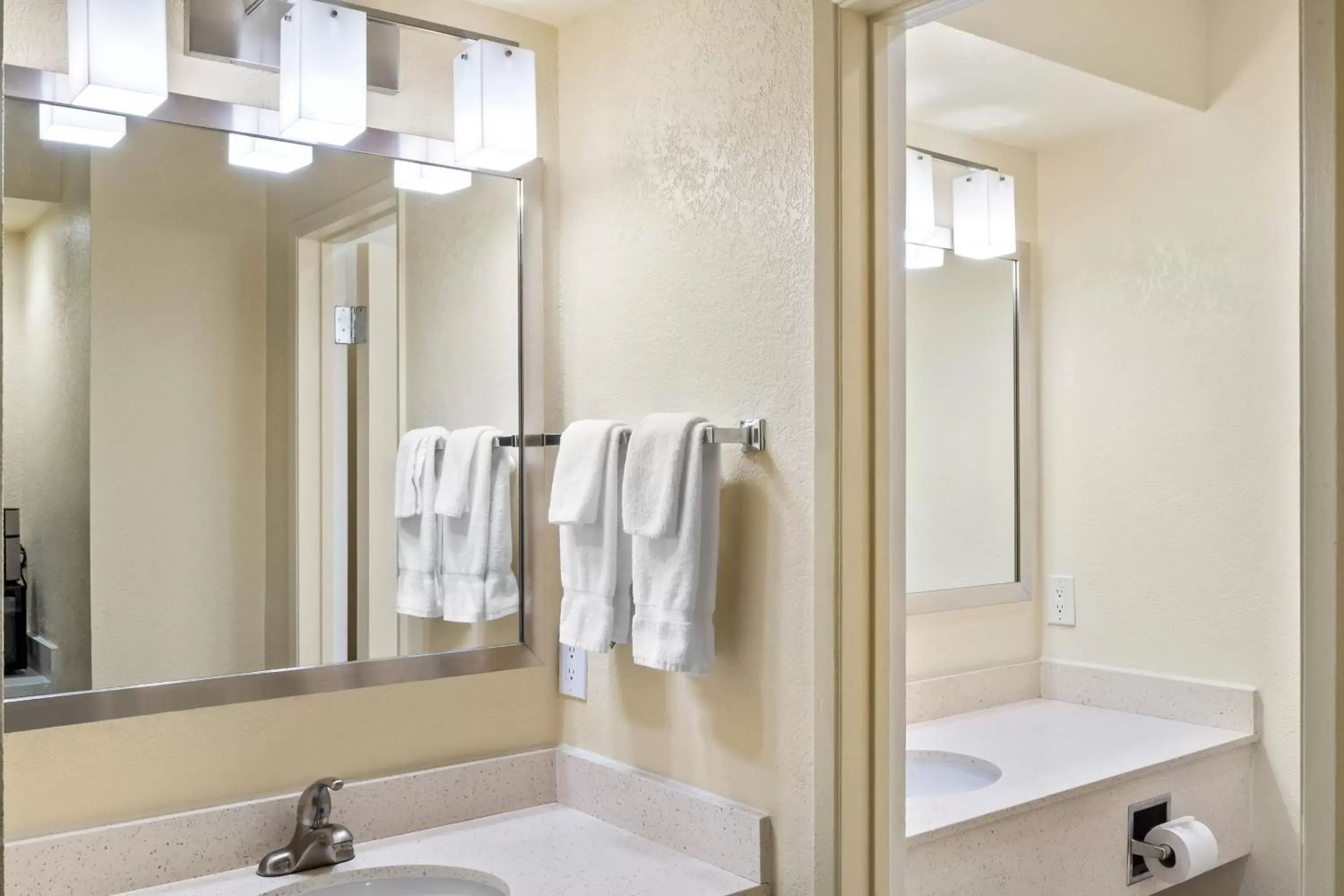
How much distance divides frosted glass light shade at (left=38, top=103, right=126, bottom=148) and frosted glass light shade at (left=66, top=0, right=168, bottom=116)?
14mm

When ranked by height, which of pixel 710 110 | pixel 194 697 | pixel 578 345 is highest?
pixel 710 110

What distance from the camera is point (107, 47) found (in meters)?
1.53

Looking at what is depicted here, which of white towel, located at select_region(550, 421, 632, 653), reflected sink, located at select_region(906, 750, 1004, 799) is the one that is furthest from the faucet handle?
reflected sink, located at select_region(906, 750, 1004, 799)

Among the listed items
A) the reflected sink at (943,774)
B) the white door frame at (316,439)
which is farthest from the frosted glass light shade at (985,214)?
the white door frame at (316,439)

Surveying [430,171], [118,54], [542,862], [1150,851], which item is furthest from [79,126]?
[1150,851]

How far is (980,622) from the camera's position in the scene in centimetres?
148

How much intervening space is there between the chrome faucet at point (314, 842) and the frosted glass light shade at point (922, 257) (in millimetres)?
1136

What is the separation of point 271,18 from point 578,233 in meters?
0.60

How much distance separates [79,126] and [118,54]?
116 millimetres

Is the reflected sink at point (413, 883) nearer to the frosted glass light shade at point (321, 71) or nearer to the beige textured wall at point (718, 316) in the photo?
the beige textured wall at point (718, 316)

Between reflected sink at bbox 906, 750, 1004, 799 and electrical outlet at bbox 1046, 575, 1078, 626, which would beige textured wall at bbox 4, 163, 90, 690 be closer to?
reflected sink at bbox 906, 750, 1004, 799

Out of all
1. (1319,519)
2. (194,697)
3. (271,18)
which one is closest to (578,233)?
(271,18)

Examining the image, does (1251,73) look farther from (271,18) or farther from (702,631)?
(271,18)

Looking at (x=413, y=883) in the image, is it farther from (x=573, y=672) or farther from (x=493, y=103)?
(x=493, y=103)
